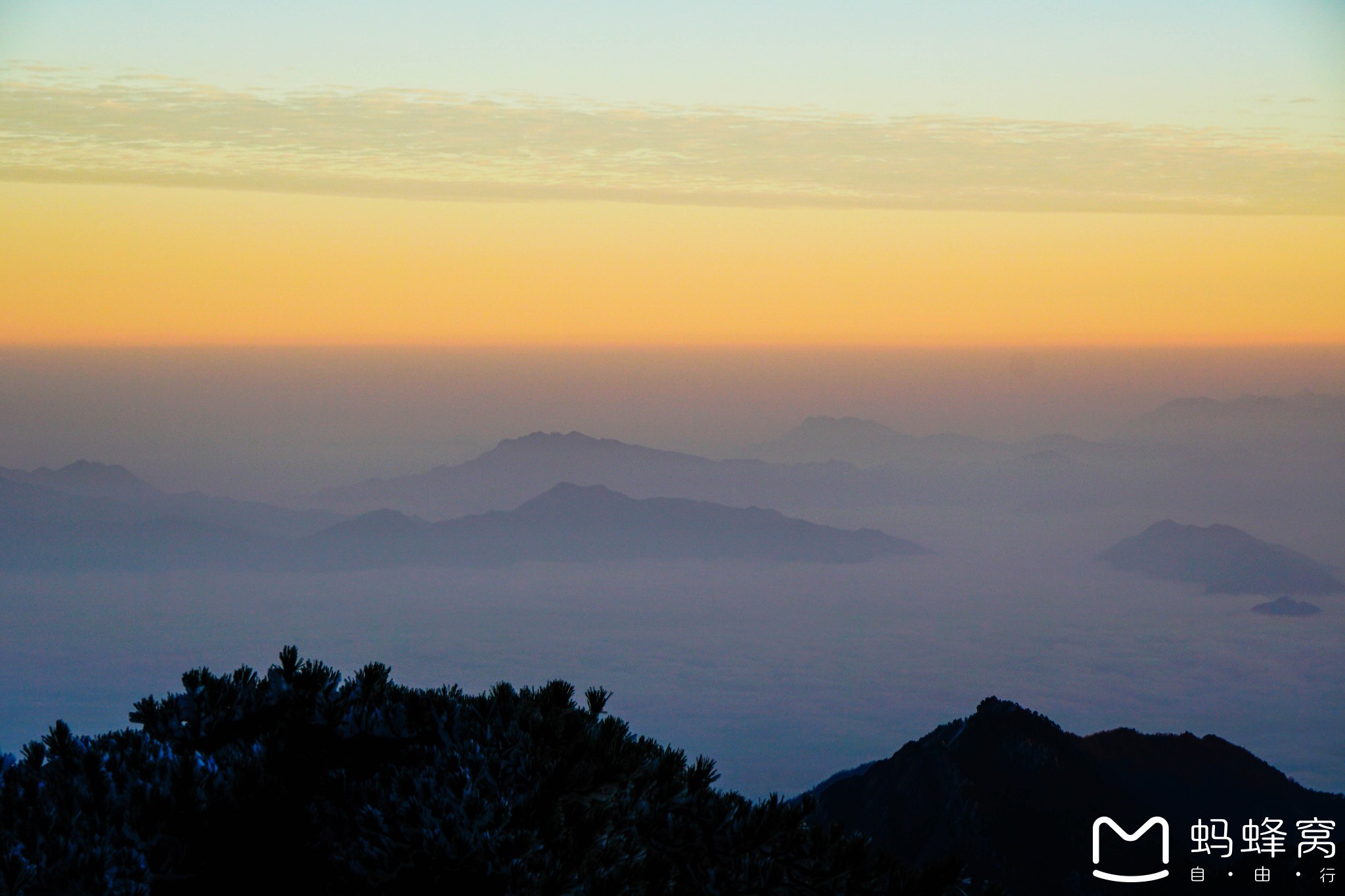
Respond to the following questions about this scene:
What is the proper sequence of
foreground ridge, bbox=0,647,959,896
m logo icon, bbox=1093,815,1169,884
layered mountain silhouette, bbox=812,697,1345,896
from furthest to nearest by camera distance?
layered mountain silhouette, bbox=812,697,1345,896 → m logo icon, bbox=1093,815,1169,884 → foreground ridge, bbox=0,647,959,896

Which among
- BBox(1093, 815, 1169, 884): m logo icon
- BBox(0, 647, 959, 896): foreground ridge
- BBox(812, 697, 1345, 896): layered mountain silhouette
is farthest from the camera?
BBox(812, 697, 1345, 896): layered mountain silhouette

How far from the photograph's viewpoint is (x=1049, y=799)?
54.2 metres

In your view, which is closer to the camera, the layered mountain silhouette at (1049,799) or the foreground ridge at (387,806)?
the foreground ridge at (387,806)

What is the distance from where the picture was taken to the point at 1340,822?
266ft

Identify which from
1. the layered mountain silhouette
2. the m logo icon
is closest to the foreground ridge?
the m logo icon

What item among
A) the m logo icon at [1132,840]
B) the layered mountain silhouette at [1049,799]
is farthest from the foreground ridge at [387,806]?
the layered mountain silhouette at [1049,799]

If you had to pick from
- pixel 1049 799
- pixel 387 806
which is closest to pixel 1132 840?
pixel 387 806

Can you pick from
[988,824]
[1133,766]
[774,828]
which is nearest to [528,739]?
[774,828]

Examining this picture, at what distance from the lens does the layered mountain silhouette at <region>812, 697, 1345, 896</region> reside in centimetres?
4628

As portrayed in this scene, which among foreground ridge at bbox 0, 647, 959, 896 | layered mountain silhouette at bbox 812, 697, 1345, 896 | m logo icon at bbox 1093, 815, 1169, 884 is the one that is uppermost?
foreground ridge at bbox 0, 647, 959, 896

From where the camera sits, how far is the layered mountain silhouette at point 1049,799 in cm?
4628

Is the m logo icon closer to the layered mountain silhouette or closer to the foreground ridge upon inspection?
the layered mountain silhouette

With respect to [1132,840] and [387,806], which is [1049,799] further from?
[387,806]

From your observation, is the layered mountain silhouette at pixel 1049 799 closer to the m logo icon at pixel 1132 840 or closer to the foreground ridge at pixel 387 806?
the m logo icon at pixel 1132 840
